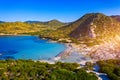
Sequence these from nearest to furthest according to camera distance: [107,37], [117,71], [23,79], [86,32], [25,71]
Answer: [23,79] < [25,71] < [117,71] < [107,37] < [86,32]

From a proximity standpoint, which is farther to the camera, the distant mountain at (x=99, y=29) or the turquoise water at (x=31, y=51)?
the distant mountain at (x=99, y=29)

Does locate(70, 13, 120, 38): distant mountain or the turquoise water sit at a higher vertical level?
locate(70, 13, 120, 38): distant mountain

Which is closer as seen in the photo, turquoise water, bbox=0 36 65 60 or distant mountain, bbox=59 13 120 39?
turquoise water, bbox=0 36 65 60

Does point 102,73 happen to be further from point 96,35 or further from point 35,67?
point 96,35

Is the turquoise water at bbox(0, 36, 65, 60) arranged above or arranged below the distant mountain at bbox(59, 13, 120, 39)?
below

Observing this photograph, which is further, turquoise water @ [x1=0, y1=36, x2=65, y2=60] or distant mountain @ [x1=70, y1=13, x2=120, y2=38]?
distant mountain @ [x1=70, y1=13, x2=120, y2=38]

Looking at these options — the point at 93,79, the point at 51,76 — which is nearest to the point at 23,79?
the point at 51,76

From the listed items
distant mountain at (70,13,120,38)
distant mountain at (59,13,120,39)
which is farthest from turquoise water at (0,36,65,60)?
distant mountain at (70,13,120,38)

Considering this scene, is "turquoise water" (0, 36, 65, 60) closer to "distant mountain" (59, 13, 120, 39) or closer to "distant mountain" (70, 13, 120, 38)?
"distant mountain" (59, 13, 120, 39)

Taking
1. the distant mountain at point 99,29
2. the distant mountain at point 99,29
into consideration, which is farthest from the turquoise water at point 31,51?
the distant mountain at point 99,29

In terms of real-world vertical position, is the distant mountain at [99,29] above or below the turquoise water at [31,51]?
above

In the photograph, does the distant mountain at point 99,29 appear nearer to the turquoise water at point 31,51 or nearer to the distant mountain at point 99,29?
the distant mountain at point 99,29
